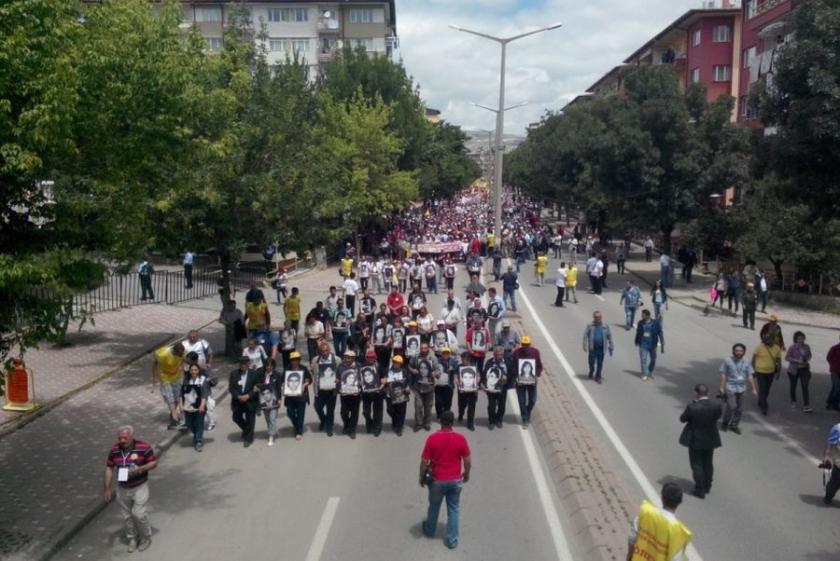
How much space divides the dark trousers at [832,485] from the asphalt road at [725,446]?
149mm

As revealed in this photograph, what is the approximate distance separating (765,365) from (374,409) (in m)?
6.42

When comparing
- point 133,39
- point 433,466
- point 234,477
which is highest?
point 133,39

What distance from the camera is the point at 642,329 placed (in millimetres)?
17359

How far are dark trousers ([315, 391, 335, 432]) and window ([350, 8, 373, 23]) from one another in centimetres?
6292

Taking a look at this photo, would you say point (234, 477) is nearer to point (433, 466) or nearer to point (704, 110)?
point (433, 466)

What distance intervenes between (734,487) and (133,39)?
8876 millimetres

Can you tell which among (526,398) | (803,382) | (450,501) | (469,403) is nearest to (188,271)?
(469,403)

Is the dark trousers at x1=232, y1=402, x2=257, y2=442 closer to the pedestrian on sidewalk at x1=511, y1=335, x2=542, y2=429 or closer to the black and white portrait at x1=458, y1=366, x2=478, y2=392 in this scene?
the black and white portrait at x1=458, y1=366, x2=478, y2=392

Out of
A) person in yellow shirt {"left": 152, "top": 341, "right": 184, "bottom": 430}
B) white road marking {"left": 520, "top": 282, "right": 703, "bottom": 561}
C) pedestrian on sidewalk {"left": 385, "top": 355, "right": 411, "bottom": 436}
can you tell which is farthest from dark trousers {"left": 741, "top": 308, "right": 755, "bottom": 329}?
person in yellow shirt {"left": 152, "top": 341, "right": 184, "bottom": 430}

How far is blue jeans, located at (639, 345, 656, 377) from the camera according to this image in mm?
17578

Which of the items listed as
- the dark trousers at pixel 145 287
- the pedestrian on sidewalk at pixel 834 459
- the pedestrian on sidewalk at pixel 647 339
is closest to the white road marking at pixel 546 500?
the pedestrian on sidewalk at pixel 834 459

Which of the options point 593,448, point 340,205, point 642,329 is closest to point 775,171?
point 642,329

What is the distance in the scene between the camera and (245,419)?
12.9 metres

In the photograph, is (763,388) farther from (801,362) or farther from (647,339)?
(647,339)
